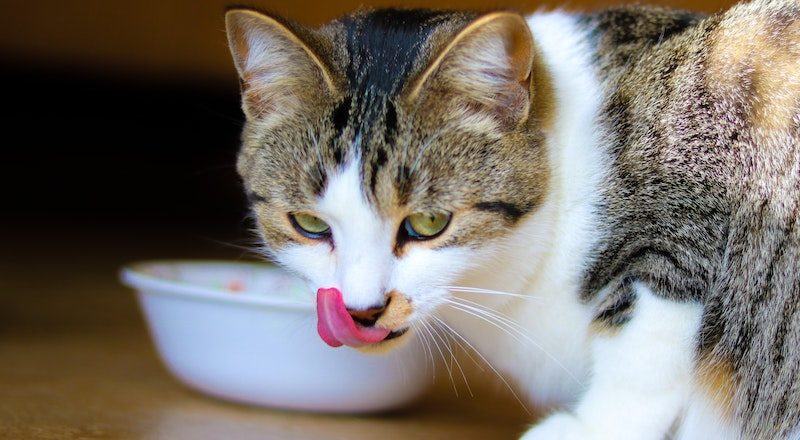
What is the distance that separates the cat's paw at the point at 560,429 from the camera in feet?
3.74

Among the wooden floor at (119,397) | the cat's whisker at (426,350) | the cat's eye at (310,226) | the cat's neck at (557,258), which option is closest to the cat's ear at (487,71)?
the cat's neck at (557,258)

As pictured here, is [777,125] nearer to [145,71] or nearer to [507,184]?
[507,184]

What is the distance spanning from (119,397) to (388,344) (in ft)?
1.91

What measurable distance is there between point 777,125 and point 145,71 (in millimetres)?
2313

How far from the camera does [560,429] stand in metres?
1.16

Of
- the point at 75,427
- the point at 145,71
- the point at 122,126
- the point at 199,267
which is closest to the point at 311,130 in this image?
the point at 75,427

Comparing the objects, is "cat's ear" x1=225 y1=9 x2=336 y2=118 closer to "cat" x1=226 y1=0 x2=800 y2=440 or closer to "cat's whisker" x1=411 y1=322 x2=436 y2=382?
"cat" x1=226 y1=0 x2=800 y2=440

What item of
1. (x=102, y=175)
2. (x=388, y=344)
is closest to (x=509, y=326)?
(x=388, y=344)

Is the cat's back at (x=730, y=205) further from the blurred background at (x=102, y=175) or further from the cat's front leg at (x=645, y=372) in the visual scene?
the blurred background at (x=102, y=175)

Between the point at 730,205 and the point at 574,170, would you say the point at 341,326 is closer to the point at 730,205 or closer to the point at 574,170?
the point at 574,170

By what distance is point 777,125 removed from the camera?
1.11 meters

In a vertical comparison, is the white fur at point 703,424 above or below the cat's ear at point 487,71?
below

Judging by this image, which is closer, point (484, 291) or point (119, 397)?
point (484, 291)

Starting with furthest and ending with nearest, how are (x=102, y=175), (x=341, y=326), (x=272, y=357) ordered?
1. (x=102, y=175)
2. (x=272, y=357)
3. (x=341, y=326)
